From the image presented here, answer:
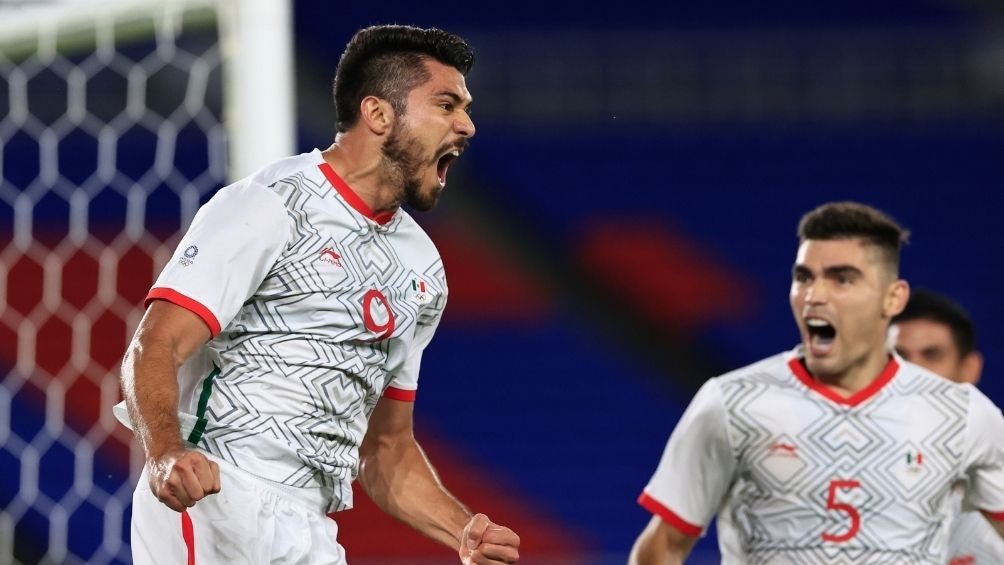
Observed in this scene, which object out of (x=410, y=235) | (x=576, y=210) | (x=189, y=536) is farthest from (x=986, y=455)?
(x=576, y=210)

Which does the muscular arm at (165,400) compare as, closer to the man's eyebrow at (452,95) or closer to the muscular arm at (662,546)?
the man's eyebrow at (452,95)

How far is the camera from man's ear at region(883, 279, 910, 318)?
3412mm

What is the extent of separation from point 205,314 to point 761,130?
247 inches

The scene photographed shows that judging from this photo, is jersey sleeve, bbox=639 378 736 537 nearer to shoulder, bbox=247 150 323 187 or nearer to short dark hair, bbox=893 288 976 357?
short dark hair, bbox=893 288 976 357

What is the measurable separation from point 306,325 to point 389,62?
19.1 inches

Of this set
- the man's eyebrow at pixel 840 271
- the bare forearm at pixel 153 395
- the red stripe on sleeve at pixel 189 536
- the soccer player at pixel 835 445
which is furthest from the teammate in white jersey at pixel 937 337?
Answer: the bare forearm at pixel 153 395

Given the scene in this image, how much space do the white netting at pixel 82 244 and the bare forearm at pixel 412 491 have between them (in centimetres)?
429

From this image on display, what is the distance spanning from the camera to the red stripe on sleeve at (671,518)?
11.0 feet

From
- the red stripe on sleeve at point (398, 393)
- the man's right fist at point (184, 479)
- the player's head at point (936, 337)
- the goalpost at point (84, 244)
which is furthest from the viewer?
the goalpost at point (84, 244)

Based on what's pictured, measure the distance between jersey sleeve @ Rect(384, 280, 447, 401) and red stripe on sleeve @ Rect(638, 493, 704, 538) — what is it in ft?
2.95

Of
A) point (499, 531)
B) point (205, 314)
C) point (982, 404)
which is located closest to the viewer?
point (205, 314)

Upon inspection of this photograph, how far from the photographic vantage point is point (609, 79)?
7797 millimetres

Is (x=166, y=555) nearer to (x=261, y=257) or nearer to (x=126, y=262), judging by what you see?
(x=261, y=257)

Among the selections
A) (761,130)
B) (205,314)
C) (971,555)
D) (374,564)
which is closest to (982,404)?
(971,555)
